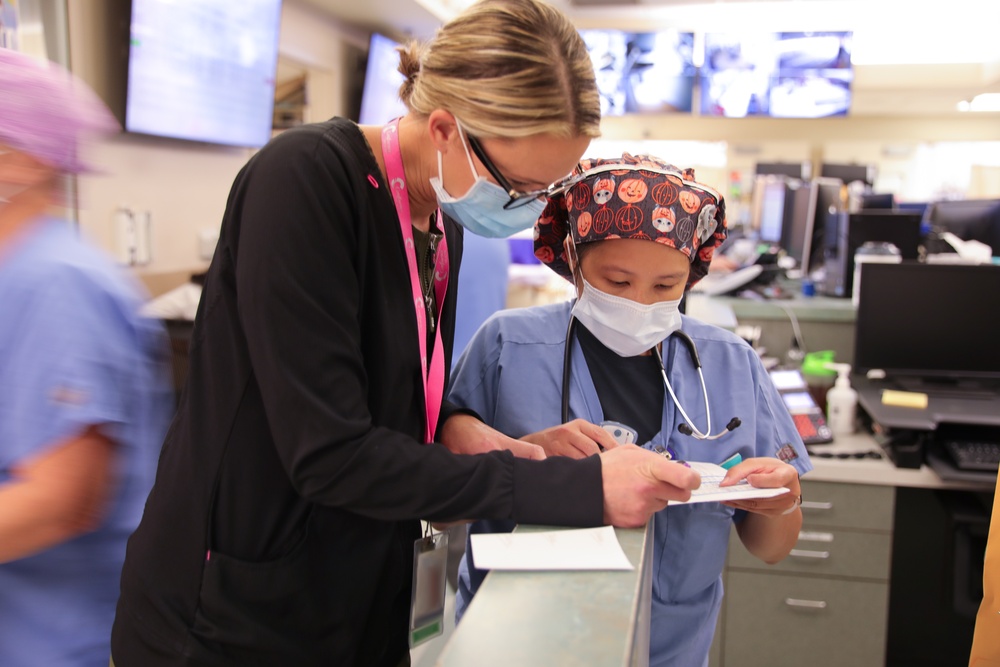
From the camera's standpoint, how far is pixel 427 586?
103 centimetres

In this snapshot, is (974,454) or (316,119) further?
(316,119)

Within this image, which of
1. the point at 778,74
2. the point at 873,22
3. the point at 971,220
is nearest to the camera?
the point at 971,220

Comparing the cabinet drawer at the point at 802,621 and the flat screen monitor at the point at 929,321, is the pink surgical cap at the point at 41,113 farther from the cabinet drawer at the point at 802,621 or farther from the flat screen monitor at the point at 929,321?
the flat screen monitor at the point at 929,321

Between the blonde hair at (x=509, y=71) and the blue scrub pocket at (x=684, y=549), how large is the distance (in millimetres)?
684

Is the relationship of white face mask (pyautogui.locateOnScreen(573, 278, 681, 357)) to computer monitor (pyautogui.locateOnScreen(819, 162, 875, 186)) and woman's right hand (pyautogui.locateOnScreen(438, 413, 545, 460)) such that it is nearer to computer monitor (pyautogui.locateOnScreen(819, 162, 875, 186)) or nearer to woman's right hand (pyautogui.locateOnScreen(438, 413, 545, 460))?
woman's right hand (pyautogui.locateOnScreen(438, 413, 545, 460))

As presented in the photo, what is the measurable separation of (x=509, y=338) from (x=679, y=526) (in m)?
0.45

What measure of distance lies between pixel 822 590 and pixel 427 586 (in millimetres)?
1903

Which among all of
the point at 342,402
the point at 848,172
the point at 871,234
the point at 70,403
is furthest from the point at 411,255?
the point at 848,172

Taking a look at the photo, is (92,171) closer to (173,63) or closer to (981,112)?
(173,63)

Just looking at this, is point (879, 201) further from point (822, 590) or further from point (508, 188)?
point (508, 188)

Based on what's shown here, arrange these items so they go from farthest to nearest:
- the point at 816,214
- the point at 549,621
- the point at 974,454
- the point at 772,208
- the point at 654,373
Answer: the point at 772,208, the point at 816,214, the point at 974,454, the point at 654,373, the point at 549,621

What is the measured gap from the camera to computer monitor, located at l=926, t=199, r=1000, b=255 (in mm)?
4078

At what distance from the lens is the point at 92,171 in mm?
1154

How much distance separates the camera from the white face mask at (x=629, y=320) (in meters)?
1.35
